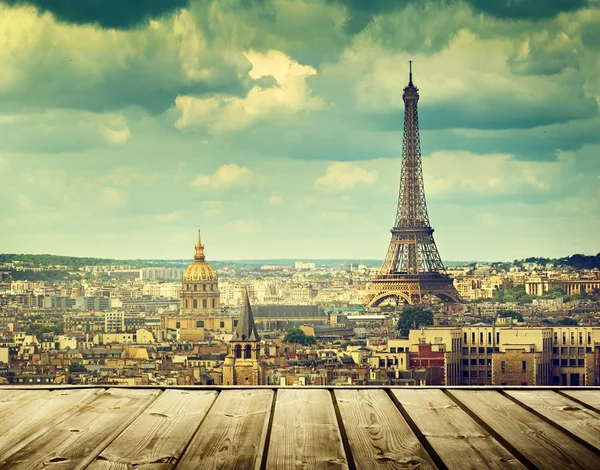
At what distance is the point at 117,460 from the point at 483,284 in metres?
35.0

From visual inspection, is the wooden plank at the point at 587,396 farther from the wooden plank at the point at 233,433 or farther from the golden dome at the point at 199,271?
the golden dome at the point at 199,271

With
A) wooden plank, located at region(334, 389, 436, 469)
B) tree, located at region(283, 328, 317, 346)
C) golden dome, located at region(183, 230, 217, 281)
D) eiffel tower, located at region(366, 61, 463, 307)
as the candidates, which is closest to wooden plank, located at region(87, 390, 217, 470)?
wooden plank, located at region(334, 389, 436, 469)

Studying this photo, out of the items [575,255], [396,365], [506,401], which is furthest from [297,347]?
[506,401]

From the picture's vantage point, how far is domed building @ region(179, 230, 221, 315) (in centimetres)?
3794

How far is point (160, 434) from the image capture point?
1.03 m

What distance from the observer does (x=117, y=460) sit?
0.92 meters

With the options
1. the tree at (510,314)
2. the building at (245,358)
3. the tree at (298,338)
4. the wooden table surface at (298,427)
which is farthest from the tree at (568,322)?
the wooden table surface at (298,427)

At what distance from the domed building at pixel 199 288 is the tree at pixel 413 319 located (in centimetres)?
1040

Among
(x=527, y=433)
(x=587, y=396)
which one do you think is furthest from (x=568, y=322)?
(x=527, y=433)

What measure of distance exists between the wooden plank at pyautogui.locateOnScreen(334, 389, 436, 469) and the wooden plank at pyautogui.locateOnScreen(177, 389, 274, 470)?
0.26 ft

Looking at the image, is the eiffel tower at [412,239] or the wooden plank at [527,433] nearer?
the wooden plank at [527,433]

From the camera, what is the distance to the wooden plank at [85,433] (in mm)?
928

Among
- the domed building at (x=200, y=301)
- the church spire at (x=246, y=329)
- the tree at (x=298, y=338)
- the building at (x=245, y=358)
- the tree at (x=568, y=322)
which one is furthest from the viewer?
the domed building at (x=200, y=301)

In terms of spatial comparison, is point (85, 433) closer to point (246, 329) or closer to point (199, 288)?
point (246, 329)
